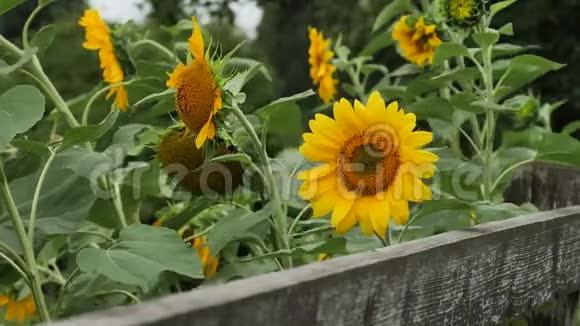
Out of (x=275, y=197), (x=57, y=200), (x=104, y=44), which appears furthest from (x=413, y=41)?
(x=57, y=200)

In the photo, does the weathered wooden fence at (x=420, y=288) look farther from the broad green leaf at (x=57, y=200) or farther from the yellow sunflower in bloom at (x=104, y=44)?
the yellow sunflower in bloom at (x=104, y=44)

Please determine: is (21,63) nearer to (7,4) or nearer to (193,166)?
(7,4)

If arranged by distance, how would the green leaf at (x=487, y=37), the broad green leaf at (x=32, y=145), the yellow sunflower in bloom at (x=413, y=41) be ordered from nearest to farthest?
the broad green leaf at (x=32, y=145), the green leaf at (x=487, y=37), the yellow sunflower in bloom at (x=413, y=41)

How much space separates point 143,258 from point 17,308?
61 centimetres

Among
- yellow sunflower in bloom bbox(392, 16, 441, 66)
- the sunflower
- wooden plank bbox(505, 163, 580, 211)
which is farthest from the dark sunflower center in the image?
wooden plank bbox(505, 163, 580, 211)

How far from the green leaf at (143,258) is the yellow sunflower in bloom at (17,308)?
53 cm

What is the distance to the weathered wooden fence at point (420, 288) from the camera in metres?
0.61

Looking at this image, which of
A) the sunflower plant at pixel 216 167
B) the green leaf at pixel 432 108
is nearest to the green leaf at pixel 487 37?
Answer: the sunflower plant at pixel 216 167

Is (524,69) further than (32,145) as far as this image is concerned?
Yes

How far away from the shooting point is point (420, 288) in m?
0.88

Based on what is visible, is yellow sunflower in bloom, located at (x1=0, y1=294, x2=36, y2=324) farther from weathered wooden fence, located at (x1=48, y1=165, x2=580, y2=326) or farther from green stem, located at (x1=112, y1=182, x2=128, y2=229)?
weathered wooden fence, located at (x1=48, y1=165, x2=580, y2=326)

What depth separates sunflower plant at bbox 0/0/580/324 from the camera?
99cm

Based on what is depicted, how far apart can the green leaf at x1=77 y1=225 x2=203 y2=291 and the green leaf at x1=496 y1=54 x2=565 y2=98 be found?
Result: 2.21 feet

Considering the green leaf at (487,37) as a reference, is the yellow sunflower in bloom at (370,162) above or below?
below
